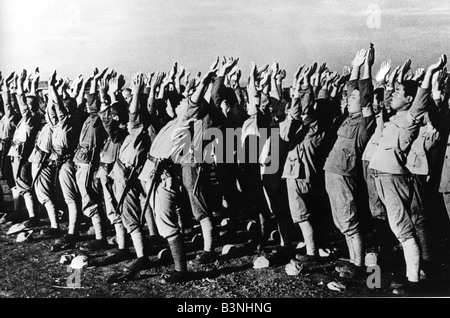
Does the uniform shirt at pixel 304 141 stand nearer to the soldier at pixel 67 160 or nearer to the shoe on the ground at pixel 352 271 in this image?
the shoe on the ground at pixel 352 271

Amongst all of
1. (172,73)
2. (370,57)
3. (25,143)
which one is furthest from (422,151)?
(25,143)

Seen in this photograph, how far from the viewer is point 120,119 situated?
201 inches

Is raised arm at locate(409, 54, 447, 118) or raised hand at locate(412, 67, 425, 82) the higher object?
raised hand at locate(412, 67, 425, 82)

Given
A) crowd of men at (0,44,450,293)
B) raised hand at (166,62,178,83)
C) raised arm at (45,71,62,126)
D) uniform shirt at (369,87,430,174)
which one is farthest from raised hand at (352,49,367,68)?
raised arm at (45,71,62,126)

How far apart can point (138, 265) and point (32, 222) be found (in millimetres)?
2356

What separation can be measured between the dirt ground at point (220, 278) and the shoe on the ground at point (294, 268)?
46 mm

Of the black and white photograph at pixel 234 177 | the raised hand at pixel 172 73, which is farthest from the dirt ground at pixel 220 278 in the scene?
the raised hand at pixel 172 73

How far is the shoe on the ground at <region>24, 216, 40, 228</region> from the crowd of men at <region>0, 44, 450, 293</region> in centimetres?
2

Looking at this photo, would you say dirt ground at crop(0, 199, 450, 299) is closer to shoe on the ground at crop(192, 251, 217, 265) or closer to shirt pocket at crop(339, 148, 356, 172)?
shoe on the ground at crop(192, 251, 217, 265)

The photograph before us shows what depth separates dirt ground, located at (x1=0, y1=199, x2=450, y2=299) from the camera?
455cm

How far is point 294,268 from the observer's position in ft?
15.9

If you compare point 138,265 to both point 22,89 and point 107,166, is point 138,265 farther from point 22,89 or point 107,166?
point 22,89
